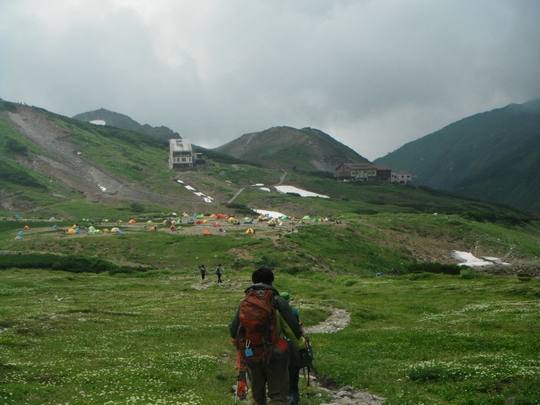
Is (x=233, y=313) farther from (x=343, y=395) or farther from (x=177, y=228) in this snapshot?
(x=177, y=228)

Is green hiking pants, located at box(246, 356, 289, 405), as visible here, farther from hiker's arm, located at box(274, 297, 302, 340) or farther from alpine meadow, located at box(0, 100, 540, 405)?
alpine meadow, located at box(0, 100, 540, 405)

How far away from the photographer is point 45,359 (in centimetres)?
1952

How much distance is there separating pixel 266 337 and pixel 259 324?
43 cm

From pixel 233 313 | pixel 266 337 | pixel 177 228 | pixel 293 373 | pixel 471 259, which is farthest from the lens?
pixel 471 259

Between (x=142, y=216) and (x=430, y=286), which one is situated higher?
(x=142, y=216)

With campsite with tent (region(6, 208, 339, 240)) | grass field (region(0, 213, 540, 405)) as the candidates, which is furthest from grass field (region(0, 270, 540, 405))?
campsite with tent (region(6, 208, 339, 240))

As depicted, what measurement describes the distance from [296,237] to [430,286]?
41.9 metres

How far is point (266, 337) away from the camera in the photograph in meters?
12.0

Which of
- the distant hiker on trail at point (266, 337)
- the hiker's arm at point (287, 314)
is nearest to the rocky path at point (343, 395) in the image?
the distant hiker on trail at point (266, 337)

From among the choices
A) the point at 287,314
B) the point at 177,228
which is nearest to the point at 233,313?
the point at 287,314

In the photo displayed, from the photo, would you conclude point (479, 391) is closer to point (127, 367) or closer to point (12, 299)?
point (127, 367)

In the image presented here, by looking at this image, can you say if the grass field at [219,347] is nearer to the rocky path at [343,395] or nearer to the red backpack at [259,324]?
the rocky path at [343,395]

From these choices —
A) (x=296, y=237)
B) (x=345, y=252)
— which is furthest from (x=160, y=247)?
(x=345, y=252)

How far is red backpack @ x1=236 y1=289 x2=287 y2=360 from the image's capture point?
11805mm
